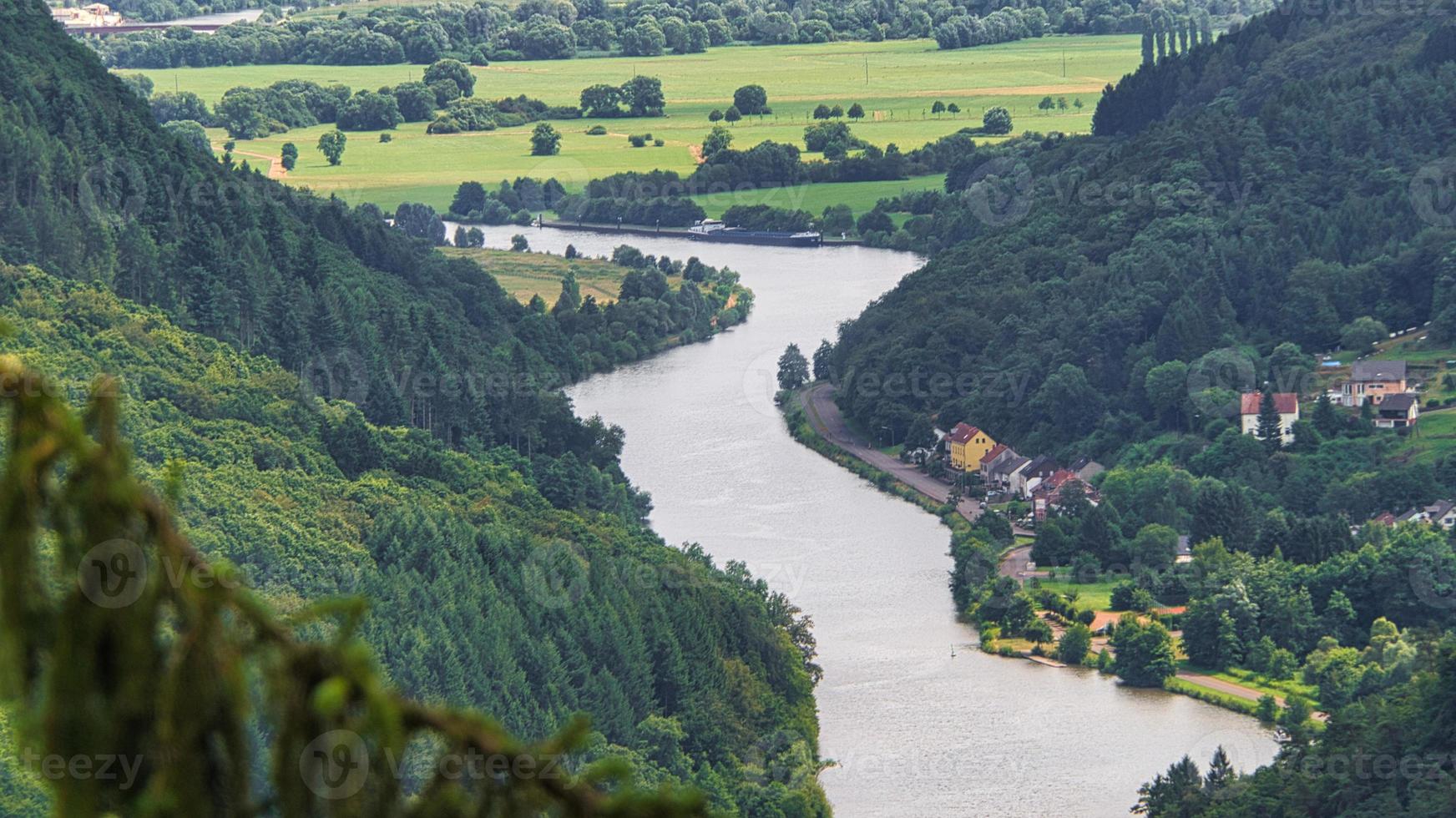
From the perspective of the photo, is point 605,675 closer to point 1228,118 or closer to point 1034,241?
point 1034,241

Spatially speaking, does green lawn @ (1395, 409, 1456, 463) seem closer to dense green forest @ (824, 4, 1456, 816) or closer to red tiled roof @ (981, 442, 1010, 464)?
dense green forest @ (824, 4, 1456, 816)

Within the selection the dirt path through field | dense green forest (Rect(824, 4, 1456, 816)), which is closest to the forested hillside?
dense green forest (Rect(824, 4, 1456, 816))

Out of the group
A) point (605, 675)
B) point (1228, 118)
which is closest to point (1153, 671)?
point (605, 675)

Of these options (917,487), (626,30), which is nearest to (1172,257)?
(917,487)

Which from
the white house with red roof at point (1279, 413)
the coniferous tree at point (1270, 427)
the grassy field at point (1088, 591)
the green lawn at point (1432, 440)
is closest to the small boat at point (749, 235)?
the white house with red roof at point (1279, 413)

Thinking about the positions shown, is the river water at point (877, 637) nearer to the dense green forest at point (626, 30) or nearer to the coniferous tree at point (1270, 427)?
the coniferous tree at point (1270, 427)

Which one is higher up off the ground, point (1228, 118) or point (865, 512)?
point (1228, 118)
